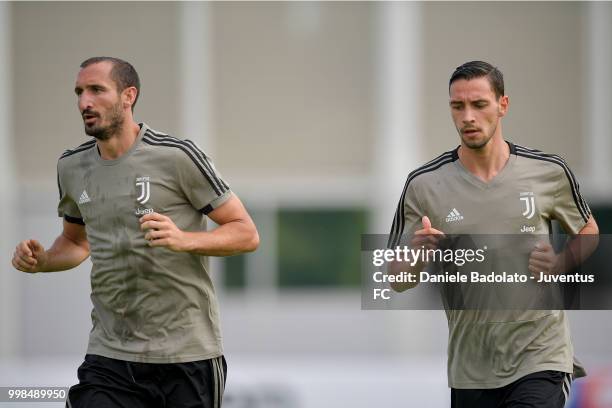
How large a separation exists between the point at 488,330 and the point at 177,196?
4.44 ft

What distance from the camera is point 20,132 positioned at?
551 inches

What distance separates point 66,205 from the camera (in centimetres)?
495

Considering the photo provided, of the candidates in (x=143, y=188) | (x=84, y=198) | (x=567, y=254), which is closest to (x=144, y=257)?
(x=143, y=188)

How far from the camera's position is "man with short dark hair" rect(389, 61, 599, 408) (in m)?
4.67

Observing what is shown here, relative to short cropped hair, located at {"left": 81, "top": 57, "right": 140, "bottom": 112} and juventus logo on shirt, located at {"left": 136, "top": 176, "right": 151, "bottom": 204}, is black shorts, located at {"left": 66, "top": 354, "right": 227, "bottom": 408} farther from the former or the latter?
short cropped hair, located at {"left": 81, "top": 57, "right": 140, "bottom": 112}

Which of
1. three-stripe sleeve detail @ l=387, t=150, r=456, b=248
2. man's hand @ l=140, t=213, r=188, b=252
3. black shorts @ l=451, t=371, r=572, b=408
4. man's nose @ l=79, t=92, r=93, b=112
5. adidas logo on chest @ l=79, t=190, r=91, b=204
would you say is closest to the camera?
man's hand @ l=140, t=213, r=188, b=252

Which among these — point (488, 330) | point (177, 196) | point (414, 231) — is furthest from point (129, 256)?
point (488, 330)

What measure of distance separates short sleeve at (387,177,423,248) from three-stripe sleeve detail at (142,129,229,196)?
756 millimetres

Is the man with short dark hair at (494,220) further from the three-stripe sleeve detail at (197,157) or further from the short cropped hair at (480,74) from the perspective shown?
the three-stripe sleeve detail at (197,157)

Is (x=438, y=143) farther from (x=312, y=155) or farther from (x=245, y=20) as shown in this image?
(x=245, y=20)

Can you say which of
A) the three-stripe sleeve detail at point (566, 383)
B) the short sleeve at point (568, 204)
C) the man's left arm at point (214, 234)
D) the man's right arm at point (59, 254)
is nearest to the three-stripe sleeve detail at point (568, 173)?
the short sleeve at point (568, 204)

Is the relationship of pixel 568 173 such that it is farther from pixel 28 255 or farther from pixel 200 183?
pixel 28 255

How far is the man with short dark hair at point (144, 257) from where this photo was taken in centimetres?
459

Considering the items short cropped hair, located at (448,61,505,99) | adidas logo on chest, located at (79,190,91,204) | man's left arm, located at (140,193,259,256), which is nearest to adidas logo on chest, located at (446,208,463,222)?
short cropped hair, located at (448,61,505,99)
